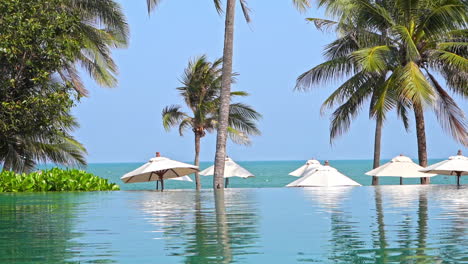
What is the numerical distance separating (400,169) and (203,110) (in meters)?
13.8

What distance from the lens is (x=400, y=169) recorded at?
90.7 feet

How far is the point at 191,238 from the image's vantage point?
276 inches

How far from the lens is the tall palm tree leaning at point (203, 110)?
37000mm

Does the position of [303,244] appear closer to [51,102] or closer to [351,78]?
[51,102]

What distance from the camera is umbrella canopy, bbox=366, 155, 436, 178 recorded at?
89.2ft

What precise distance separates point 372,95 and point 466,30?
13.7 ft

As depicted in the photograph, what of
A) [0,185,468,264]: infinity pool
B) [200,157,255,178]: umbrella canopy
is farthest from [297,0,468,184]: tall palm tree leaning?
[0,185,468,264]: infinity pool

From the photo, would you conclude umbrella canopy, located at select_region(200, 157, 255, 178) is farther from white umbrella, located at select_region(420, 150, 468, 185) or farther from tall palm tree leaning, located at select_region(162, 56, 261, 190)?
white umbrella, located at select_region(420, 150, 468, 185)

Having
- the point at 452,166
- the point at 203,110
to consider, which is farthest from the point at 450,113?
the point at 203,110

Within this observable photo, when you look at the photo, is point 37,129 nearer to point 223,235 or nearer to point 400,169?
point 400,169

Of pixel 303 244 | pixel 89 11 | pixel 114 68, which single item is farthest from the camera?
pixel 114 68

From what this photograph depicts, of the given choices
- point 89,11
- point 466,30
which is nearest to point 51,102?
point 89,11

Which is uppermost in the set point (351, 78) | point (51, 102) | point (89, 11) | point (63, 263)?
point (89, 11)

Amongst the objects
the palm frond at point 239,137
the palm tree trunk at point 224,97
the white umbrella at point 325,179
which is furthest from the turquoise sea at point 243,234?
the palm frond at point 239,137
